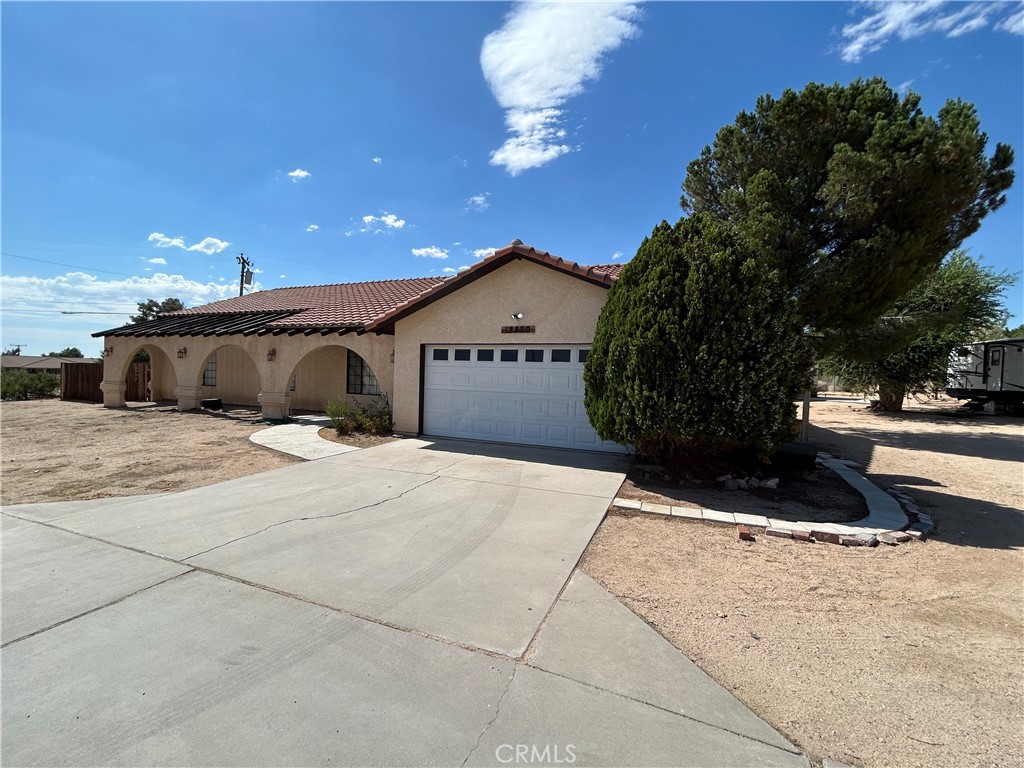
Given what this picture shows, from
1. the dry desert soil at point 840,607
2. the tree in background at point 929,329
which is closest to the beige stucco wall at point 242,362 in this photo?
the dry desert soil at point 840,607

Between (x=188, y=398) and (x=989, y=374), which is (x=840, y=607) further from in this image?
(x=989, y=374)

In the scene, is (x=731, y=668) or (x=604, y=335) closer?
(x=731, y=668)

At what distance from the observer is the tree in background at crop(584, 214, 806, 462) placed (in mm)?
6457

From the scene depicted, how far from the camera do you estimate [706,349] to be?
21.4ft

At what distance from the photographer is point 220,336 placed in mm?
15117

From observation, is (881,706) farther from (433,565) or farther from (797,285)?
(797,285)

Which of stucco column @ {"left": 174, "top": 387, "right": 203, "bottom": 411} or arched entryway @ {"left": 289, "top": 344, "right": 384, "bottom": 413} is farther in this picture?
stucco column @ {"left": 174, "top": 387, "right": 203, "bottom": 411}

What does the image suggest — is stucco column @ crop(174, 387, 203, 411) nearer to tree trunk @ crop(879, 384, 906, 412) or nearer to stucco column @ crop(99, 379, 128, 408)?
stucco column @ crop(99, 379, 128, 408)

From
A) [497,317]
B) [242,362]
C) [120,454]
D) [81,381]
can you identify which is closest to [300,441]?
[120,454]

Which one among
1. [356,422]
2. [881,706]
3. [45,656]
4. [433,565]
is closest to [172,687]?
[45,656]

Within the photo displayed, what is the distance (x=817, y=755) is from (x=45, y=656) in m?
4.35

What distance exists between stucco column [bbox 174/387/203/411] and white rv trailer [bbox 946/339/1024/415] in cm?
3117

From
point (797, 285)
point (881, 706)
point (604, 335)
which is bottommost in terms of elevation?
point (881, 706)

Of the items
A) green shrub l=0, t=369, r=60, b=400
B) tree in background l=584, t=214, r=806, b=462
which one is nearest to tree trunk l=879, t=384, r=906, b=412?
tree in background l=584, t=214, r=806, b=462
